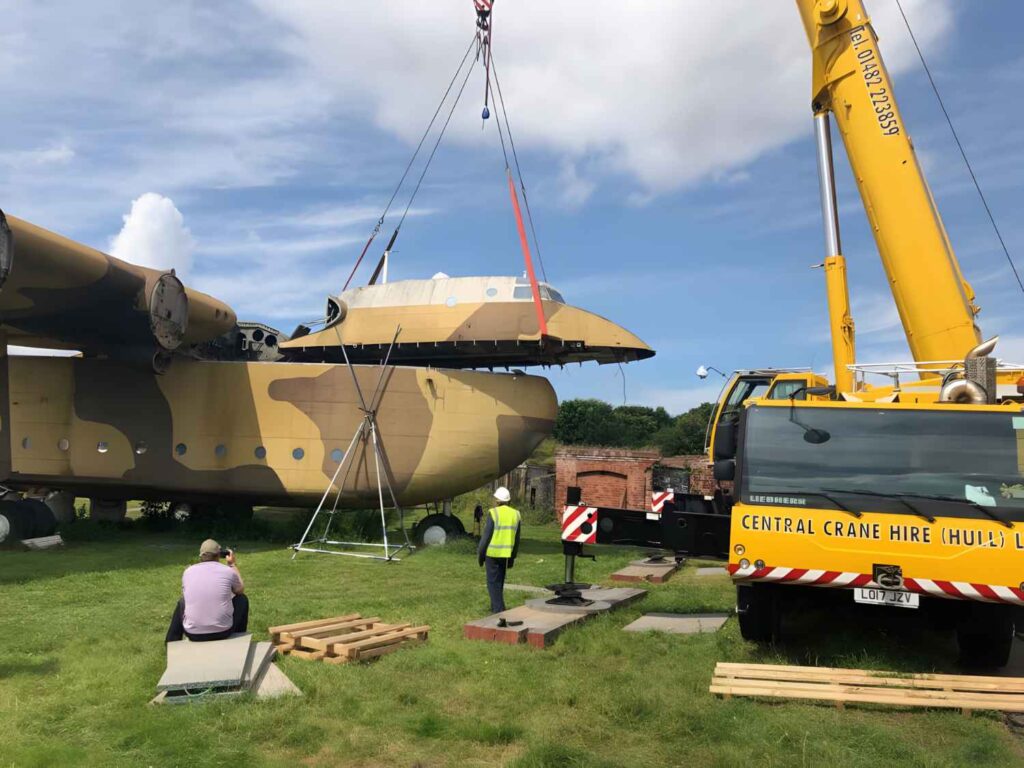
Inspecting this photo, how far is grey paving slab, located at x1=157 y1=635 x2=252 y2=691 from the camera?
Answer: 592 cm

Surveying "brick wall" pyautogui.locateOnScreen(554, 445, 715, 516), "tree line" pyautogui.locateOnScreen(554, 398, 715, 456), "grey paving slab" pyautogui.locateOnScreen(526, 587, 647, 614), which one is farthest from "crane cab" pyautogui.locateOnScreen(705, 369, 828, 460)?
"tree line" pyautogui.locateOnScreen(554, 398, 715, 456)

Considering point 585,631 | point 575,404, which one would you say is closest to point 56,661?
point 585,631

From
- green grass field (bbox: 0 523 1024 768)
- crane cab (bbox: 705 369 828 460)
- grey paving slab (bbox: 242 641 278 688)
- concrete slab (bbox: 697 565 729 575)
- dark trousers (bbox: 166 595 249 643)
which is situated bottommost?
concrete slab (bbox: 697 565 729 575)

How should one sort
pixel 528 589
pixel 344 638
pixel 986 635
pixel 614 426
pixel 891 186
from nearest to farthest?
pixel 986 635 < pixel 344 638 < pixel 528 589 < pixel 891 186 < pixel 614 426

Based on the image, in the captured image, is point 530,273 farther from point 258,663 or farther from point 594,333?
point 258,663

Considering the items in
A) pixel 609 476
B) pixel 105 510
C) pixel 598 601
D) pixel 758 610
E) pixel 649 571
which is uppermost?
pixel 609 476

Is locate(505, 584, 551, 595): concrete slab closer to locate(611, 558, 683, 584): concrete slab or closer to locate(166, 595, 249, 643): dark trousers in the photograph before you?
locate(611, 558, 683, 584): concrete slab

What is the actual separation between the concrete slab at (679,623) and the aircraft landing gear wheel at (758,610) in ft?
3.72

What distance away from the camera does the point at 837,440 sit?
6.89m

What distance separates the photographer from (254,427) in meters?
17.2

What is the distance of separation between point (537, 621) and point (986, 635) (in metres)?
4.34

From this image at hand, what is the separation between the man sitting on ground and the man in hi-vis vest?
10.6 ft

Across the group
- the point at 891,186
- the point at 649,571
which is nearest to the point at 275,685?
the point at 649,571

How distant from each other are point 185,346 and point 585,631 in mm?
13039
